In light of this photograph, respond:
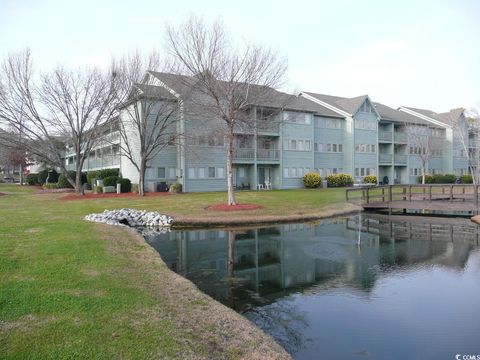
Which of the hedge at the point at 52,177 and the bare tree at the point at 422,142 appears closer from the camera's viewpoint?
the bare tree at the point at 422,142

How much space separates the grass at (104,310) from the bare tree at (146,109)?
22552mm

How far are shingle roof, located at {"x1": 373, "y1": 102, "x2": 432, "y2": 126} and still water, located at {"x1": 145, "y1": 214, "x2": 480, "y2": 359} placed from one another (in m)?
38.4

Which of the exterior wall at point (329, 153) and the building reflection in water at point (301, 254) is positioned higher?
the exterior wall at point (329, 153)

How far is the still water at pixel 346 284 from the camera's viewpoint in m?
6.92

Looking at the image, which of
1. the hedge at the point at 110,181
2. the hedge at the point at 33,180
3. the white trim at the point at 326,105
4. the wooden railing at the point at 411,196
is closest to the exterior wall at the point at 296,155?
the white trim at the point at 326,105

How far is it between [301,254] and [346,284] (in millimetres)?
3597

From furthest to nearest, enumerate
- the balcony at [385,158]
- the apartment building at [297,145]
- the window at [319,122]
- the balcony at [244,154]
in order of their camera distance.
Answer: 1. the balcony at [385,158]
2. the window at [319,122]
3. the balcony at [244,154]
4. the apartment building at [297,145]

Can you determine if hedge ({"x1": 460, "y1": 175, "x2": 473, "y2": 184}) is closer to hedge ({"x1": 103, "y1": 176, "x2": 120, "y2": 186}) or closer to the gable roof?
the gable roof

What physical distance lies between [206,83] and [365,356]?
19.2m

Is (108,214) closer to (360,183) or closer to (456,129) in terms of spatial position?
(360,183)

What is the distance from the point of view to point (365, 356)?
632 cm

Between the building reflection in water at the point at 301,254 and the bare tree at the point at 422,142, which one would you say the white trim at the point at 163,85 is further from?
the bare tree at the point at 422,142

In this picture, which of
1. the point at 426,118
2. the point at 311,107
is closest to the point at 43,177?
the point at 311,107

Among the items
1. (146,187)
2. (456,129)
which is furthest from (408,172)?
(146,187)
